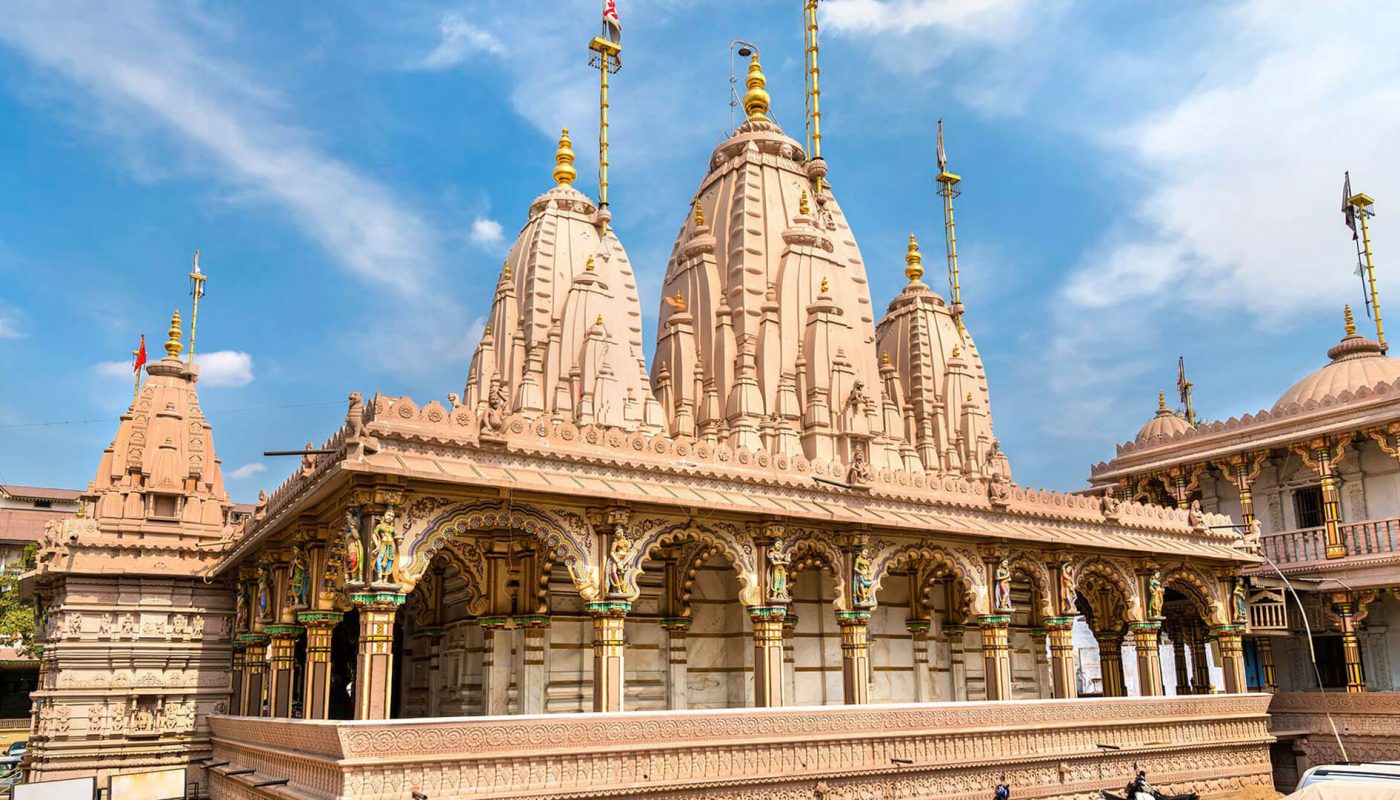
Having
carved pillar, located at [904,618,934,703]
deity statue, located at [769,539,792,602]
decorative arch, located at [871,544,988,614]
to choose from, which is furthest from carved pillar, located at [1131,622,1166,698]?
deity statue, located at [769,539,792,602]

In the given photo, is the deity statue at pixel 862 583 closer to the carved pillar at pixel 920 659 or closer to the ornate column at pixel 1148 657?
the carved pillar at pixel 920 659

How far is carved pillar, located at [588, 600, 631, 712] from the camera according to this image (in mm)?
15836

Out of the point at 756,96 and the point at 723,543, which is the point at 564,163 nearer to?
the point at 756,96

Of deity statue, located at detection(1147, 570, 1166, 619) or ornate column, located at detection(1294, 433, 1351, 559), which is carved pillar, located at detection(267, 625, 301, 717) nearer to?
deity statue, located at detection(1147, 570, 1166, 619)

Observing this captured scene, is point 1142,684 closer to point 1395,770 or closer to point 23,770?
point 1395,770

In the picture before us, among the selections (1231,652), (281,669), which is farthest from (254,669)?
(1231,652)

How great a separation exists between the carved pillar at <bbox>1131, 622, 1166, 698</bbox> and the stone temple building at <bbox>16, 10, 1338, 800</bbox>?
3.1 inches

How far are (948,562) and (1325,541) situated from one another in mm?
13692

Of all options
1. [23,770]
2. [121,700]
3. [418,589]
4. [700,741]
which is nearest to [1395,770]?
[700,741]

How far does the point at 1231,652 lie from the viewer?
80.8 feet

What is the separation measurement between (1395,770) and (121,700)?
24284 mm

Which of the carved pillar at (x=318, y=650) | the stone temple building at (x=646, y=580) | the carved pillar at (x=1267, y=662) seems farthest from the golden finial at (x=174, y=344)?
the carved pillar at (x=1267, y=662)

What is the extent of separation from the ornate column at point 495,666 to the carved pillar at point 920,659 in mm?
9183

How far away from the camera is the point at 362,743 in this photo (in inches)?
497
